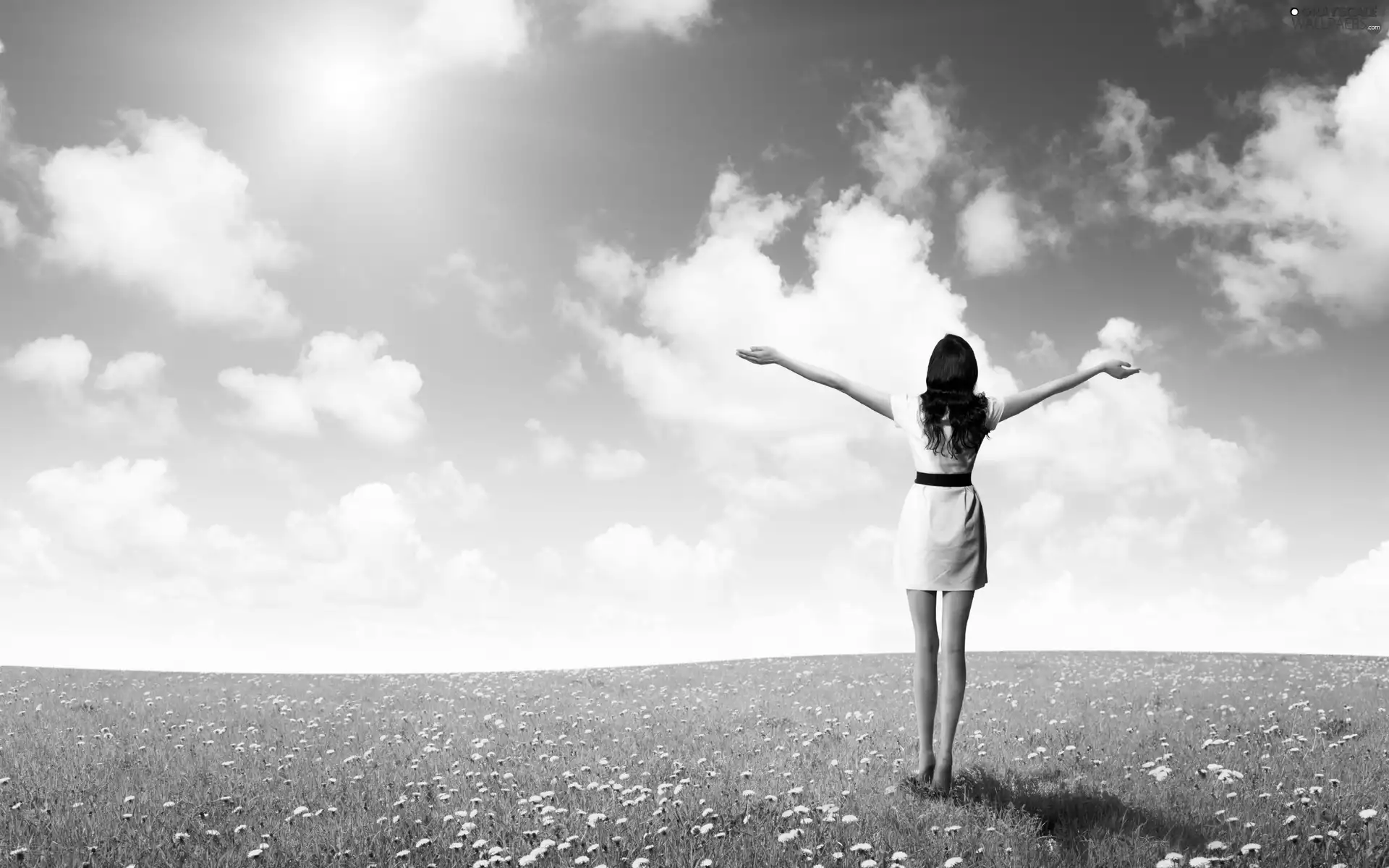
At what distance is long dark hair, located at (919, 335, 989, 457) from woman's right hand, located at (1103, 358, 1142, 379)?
1.73 metres

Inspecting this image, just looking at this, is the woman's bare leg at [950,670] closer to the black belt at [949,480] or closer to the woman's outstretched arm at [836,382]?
the black belt at [949,480]

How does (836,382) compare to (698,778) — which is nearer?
(836,382)

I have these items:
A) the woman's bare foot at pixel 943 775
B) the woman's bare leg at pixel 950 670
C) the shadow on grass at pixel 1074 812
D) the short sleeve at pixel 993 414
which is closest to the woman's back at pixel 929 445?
the short sleeve at pixel 993 414

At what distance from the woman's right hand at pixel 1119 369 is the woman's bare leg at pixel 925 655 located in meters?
2.92

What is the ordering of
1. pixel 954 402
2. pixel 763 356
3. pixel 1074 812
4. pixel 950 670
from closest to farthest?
pixel 954 402, pixel 950 670, pixel 1074 812, pixel 763 356

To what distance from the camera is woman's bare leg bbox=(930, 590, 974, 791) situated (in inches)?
330

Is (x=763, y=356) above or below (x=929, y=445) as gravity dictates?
above

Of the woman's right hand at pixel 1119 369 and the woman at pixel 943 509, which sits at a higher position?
the woman's right hand at pixel 1119 369

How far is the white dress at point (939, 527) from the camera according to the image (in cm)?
835

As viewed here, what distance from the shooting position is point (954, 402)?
8.41 metres

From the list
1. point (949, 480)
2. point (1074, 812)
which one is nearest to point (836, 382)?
point (949, 480)

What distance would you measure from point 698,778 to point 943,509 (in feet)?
13.3

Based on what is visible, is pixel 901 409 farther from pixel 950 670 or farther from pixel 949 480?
pixel 950 670

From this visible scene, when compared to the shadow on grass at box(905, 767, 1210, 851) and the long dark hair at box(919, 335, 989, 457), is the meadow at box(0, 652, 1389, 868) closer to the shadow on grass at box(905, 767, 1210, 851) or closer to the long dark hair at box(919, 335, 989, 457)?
the shadow on grass at box(905, 767, 1210, 851)
